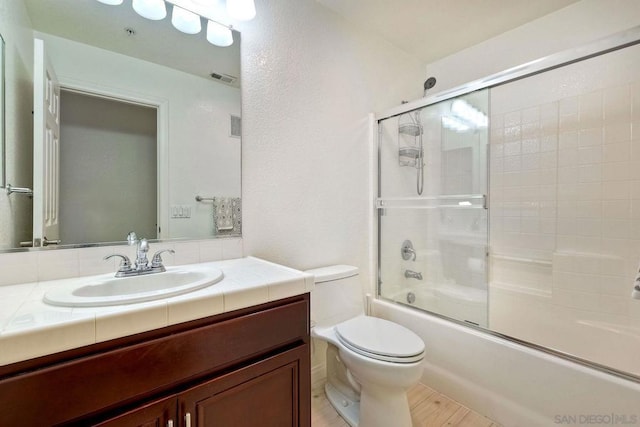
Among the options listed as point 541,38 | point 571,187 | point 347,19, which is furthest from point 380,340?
point 541,38

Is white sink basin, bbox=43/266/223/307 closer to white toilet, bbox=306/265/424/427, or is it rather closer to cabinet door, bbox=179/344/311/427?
cabinet door, bbox=179/344/311/427

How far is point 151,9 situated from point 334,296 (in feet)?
5.39

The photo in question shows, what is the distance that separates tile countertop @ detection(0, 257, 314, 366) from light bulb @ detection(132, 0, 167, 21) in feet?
3.75

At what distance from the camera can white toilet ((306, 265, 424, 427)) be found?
1199 mm

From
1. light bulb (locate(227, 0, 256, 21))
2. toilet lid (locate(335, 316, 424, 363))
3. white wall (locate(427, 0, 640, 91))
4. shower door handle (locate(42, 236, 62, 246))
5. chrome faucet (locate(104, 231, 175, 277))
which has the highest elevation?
white wall (locate(427, 0, 640, 91))

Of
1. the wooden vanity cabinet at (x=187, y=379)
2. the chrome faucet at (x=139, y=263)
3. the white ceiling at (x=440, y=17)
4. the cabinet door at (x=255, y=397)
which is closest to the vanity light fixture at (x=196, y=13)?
the white ceiling at (x=440, y=17)

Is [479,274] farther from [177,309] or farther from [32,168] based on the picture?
[32,168]

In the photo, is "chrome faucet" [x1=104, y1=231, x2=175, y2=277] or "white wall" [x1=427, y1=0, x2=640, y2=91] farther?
"white wall" [x1=427, y1=0, x2=640, y2=91]

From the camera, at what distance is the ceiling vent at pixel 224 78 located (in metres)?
1.41

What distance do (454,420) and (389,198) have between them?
1348mm

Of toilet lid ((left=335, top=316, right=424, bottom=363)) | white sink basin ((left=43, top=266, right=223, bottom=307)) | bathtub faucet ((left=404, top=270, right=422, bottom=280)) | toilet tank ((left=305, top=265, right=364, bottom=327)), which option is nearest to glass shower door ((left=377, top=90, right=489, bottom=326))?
bathtub faucet ((left=404, top=270, right=422, bottom=280))

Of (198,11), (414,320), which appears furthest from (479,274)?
(198,11)

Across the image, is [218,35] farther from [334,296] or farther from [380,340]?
[380,340]

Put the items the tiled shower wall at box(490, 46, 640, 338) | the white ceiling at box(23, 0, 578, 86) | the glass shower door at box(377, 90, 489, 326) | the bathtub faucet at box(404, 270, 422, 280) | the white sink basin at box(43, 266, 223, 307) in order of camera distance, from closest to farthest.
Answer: the white sink basin at box(43, 266, 223, 307) → the white ceiling at box(23, 0, 578, 86) → the tiled shower wall at box(490, 46, 640, 338) → the glass shower door at box(377, 90, 489, 326) → the bathtub faucet at box(404, 270, 422, 280)
